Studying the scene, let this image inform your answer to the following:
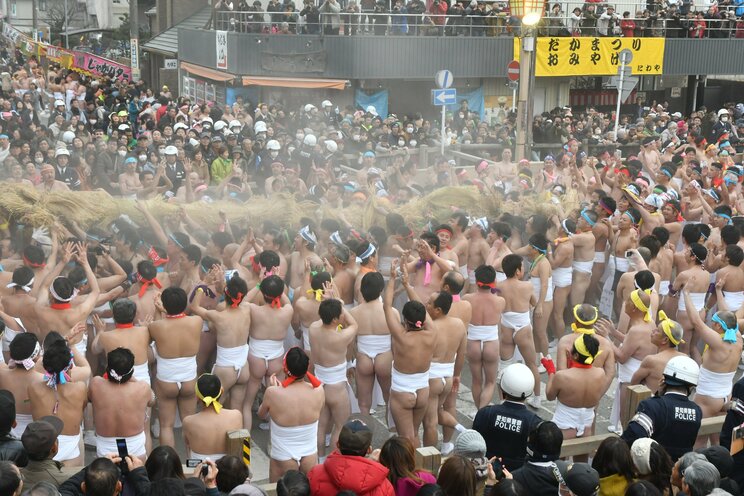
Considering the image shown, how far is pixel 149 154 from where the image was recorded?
1352cm

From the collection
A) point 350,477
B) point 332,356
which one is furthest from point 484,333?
point 350,477

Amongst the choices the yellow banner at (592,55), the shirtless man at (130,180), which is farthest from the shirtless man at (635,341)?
the yellow banner at (592,55)

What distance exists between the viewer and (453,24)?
24.2m

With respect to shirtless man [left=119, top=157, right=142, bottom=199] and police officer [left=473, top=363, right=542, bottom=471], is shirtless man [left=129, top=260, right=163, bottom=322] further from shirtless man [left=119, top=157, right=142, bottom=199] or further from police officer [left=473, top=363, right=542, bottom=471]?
shirtless man [left=119, top=157, right=142, bottom=199]

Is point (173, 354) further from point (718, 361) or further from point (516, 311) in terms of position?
point (718, 361)

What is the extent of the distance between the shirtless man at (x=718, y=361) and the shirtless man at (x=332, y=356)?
292 centimetres

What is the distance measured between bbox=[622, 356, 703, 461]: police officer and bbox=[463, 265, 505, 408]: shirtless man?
2.32m

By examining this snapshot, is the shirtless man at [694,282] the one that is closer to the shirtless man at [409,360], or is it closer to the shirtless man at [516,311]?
the shirtless man at [516,311]

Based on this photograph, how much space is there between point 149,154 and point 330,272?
19.9ft

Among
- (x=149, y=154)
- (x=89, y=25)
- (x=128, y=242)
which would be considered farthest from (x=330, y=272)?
(x=89, y=25)

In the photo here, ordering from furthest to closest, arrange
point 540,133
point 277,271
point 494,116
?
1. point 494,116
2. point 540,133
3. point 277,271

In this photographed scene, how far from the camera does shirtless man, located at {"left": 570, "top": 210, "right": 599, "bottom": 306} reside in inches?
395

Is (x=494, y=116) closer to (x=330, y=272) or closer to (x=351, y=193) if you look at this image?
(x=351, y=193)

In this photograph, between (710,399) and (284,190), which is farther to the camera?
(284,190)
